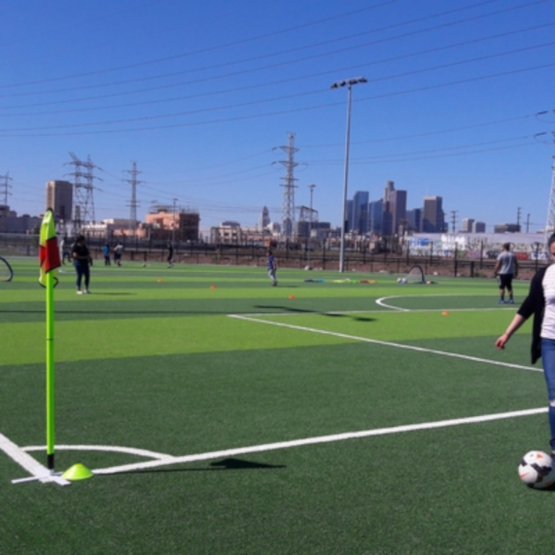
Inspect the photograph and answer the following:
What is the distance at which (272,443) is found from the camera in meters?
6.45

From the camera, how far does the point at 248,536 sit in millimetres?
4422

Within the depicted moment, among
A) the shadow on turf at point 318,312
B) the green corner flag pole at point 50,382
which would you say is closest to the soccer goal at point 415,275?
the shadow on turf at point 318,312

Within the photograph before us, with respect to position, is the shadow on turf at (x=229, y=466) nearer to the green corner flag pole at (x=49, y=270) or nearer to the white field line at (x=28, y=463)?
the white field line at (x=28, y=463)

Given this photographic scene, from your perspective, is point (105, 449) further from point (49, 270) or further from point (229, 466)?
point (49, 270)

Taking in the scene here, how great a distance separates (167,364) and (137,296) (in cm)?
1339

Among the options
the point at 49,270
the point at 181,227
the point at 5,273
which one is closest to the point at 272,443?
the point at 49,270

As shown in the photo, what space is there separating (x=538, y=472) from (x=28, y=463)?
13.0ft

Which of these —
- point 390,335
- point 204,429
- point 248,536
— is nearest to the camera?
point 248,536

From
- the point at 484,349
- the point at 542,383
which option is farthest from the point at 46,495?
the point at 484,349

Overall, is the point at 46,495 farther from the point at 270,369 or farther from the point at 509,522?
the point at 270,369

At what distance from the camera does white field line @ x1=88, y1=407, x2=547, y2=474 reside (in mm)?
5707

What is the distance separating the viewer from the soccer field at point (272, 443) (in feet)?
14.8

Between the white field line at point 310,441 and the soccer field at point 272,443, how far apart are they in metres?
0.02

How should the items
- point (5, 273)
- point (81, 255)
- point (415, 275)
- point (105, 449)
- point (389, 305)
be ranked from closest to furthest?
point (105, 449), point (389, 305), point (81, 255), point (5, 273), point (415, 275)
